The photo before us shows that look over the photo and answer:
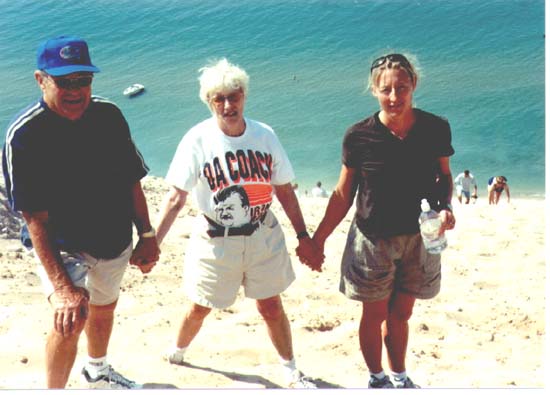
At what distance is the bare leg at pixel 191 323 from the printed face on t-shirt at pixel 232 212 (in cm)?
67

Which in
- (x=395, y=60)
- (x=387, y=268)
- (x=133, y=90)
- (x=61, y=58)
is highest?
(x=133, y=90)

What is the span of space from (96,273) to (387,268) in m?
1.63

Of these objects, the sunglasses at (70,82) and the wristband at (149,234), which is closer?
the sunglasses at (70,82)

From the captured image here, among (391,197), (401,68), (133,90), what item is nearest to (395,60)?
(401,68)

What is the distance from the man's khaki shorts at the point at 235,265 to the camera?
393 centimetres

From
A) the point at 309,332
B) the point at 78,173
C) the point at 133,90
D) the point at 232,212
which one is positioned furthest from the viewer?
the point at 133,90

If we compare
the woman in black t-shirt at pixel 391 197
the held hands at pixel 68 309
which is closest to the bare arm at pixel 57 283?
the held hands at pixel 68 309

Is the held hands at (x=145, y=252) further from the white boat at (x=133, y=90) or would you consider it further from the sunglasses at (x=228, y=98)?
the white boat at (x=133, y=90)

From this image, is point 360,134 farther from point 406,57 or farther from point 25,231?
point 25,231

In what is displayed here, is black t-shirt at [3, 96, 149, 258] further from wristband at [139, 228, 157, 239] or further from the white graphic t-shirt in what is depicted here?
the white graphic t-shirt

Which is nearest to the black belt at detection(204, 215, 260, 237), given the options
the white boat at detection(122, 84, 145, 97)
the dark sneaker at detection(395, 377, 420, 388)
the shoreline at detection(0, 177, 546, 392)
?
the shoreline at detection(0, 177, 546, 392)

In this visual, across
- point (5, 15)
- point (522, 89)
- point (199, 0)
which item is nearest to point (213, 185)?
point (522, 89)

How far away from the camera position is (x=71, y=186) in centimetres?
348

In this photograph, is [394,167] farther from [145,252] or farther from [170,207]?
[145,252]
